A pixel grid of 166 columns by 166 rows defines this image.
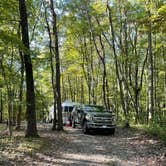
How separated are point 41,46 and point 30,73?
15.3 m

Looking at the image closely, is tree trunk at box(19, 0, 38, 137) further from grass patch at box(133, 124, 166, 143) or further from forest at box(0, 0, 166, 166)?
grass patch at box(133, 124, 166, 143)

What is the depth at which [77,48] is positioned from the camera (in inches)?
1575

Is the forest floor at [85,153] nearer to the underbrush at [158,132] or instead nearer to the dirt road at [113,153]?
the dirt road at [113,153]

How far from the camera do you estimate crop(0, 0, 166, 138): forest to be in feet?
52.7

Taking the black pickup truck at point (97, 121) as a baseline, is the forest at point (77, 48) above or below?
above

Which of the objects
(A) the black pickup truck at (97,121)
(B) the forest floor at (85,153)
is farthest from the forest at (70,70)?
(A) the black pickup truck at (97,121)

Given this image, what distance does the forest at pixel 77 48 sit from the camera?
632 inches

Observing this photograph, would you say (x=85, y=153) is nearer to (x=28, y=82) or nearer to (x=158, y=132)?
(x=158, y=132)

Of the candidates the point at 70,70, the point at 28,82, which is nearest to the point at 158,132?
the point at 28,82

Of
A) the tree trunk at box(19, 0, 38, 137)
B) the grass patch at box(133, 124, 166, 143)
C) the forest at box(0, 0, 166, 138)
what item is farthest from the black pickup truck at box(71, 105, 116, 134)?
the tree trunk at box(19, 0, 38, 137)

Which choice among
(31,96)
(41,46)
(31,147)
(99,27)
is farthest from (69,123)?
(31,147)

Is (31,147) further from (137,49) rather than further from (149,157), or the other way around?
(137,49)

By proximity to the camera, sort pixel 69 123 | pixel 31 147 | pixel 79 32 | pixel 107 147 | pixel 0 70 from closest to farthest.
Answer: pixel 31 147
pixel 107 147
pixel 0 70
pixel 69 123
pixel 79 32

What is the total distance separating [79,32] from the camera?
35.4 metres
